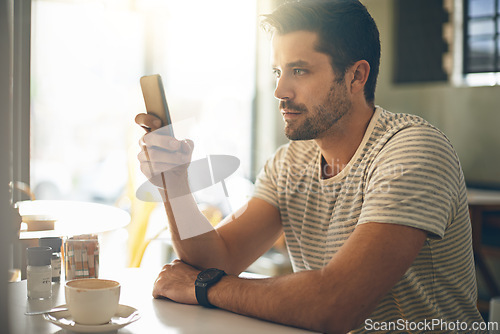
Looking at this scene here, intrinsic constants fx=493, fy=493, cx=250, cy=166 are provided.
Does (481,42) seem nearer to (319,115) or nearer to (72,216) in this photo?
(319,115)

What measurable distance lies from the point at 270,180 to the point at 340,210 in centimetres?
31

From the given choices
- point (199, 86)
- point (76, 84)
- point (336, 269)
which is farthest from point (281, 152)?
point (76, 84)

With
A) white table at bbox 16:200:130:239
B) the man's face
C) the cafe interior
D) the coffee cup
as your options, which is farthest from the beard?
the cafe interior

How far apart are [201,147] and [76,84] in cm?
360

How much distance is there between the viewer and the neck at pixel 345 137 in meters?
1.28

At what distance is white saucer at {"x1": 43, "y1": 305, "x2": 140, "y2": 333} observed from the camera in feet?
2.43

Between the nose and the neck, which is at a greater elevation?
the nose

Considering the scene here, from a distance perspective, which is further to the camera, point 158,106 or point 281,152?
point 281,152

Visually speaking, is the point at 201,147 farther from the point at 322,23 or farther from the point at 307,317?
the point at 307,317

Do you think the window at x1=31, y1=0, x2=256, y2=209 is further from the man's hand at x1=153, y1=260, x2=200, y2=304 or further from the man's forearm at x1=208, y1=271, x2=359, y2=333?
the man's forearm at x1=208, y1=271, x2=359, y2=333

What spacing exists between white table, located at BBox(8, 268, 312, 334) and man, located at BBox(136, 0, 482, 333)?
3cm

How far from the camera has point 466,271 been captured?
3.85ft

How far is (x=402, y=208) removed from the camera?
0.96m

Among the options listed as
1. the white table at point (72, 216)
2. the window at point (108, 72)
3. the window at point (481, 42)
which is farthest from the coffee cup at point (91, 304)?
the window at point (481, 42)
